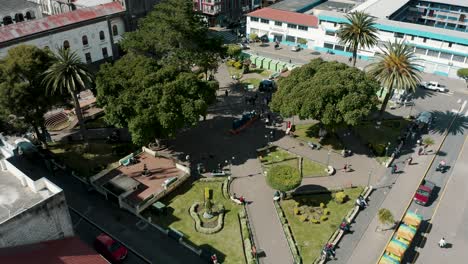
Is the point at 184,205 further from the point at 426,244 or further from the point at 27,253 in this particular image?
the point at 426,244

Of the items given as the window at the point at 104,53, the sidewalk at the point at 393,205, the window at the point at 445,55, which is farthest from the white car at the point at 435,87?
the window at the point at 104,53

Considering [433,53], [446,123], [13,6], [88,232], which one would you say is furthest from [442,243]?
[13,6]

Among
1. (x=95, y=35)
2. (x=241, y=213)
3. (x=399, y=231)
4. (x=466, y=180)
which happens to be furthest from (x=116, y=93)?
(x=466, y=180)

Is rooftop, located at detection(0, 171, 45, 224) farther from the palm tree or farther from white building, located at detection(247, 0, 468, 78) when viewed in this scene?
white building, located at detection(247, 0, 468, 78)

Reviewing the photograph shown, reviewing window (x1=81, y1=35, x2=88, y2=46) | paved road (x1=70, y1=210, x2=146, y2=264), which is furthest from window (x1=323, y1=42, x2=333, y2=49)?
paved road (x1=70, y1=210, x2=146, y2=264)

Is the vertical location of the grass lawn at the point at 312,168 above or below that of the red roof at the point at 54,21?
below

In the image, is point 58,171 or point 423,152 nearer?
point 58,171

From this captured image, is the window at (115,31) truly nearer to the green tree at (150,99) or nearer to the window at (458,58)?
the green tree at (150,99)
